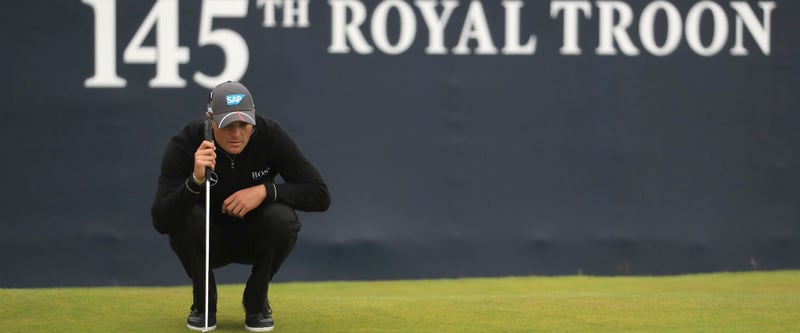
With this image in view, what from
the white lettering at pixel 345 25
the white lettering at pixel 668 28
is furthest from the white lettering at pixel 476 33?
the white lettering at pixel 668 28

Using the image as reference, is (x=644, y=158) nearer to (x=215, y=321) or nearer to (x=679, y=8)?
(x=679, y=8)

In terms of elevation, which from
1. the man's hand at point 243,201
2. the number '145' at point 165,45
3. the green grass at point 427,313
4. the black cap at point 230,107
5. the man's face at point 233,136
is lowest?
the green grass at point 427,313

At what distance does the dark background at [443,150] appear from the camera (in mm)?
6770

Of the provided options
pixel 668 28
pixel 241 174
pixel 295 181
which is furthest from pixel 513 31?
pixel 241 174

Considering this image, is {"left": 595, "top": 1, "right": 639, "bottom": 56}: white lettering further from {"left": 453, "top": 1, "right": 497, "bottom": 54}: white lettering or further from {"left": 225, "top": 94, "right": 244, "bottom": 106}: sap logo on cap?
{"left": 225, "top": 94, "right": 244, "bottom": 106}: sap logo on cap

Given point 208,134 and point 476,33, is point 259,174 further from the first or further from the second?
point 476,33

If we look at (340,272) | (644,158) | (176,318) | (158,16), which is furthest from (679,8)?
(176,318)

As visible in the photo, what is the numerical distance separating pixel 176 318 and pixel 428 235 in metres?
2.30

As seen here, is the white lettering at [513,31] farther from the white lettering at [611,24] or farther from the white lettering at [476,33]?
the white lettering at [611,24]

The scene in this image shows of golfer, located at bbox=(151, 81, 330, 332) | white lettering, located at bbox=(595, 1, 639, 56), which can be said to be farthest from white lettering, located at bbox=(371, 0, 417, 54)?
golfer, located at bbox=(151, 81, 330, 332)

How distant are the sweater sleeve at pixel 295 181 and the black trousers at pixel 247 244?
0.04 m

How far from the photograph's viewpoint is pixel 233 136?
4281mm

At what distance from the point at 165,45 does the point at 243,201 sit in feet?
8.69

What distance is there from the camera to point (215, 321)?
455cm
